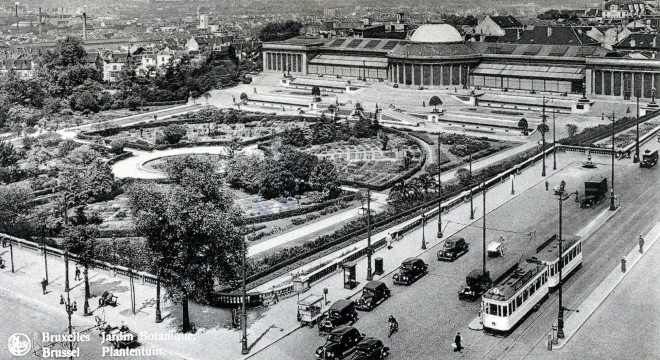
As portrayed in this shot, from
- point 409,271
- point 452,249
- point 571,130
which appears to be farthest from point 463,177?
point 571,130

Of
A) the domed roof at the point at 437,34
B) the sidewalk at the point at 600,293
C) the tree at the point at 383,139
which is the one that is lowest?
the sidewalk at the point at 600,293

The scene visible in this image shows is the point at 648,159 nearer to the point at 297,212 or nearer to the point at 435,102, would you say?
the point at 297,212

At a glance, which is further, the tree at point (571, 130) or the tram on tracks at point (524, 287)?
the tree at point (571, 130)

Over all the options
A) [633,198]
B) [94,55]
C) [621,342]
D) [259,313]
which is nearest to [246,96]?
[94,55]

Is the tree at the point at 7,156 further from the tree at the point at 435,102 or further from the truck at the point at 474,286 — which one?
the tree at the point at 435,102

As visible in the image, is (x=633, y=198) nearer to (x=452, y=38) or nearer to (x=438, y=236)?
(x=438, y=236)

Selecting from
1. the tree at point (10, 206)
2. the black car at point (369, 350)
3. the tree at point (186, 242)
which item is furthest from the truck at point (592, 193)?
the tree at point (10, 206)
